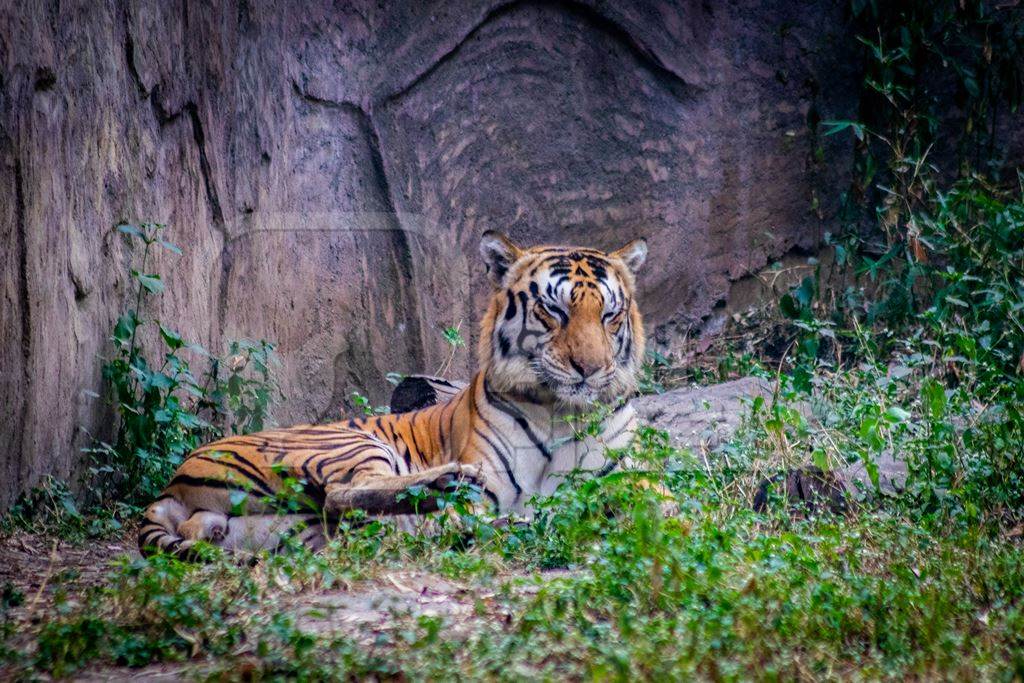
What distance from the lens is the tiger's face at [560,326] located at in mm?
5344

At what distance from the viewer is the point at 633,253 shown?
5949 mm

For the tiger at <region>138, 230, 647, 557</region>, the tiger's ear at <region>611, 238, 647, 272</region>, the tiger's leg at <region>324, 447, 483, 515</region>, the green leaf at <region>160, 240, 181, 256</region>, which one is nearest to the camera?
the tiger's leg at <region>324, 447, 483, 515</region>

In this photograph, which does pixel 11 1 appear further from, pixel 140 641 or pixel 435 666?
pixel 435 666

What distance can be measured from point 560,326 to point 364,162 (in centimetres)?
236

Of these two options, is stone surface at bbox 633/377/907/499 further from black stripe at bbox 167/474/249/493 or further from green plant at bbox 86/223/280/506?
green plant at bbox 86/223/280/506

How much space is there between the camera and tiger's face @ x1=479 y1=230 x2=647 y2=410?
17.5ft

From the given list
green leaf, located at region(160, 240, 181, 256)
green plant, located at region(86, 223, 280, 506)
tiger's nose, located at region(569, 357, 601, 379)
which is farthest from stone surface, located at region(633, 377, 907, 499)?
green leaf, located at region(160, 240, 181, 256)

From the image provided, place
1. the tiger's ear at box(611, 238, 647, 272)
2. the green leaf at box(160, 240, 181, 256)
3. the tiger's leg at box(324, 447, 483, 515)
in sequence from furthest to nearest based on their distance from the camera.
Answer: the tiger's ear at box(611, 238, 647, 272), the green leaf at box(160, 240, 181, 256), the tiger's leg at box(324, 447, 483, 515)

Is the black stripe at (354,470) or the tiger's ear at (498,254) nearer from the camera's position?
the black stripe at (354,470)

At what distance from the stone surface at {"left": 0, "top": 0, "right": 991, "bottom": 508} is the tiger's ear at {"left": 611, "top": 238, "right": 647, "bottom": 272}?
76.0 inches

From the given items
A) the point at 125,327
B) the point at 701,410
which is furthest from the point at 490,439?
the point at 701,410

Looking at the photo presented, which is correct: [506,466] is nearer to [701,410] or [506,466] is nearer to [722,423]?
[722,423]

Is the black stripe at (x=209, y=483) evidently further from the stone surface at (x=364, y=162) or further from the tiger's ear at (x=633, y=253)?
the tiger's ear at (x=633, y=253)

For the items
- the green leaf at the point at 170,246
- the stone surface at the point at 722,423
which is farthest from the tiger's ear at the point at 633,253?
the green leaf at the point at 170,246
